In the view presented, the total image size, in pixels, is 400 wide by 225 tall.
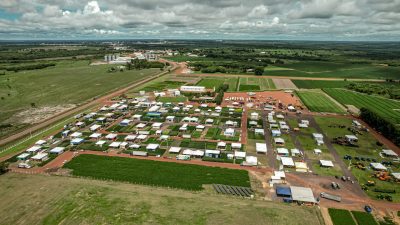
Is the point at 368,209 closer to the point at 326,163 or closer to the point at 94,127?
the point at 326,163

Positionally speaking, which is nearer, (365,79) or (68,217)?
(68,217)

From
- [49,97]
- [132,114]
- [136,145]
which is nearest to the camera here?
[136,145]

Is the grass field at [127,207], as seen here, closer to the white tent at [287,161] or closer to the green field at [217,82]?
the white tent at [287,161]

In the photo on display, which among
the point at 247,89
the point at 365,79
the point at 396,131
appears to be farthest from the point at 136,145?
the point at 365,79

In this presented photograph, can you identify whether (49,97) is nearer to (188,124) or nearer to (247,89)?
(188,124)

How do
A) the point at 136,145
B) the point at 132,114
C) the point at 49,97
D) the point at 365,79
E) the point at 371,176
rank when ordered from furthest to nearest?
the point at 365,79
the point at 49,97
the point at 132,114
the point at 136,145
the point at 371,176

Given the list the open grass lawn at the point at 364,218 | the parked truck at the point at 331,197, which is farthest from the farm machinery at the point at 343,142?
the open grass lawn at the point at 364,218

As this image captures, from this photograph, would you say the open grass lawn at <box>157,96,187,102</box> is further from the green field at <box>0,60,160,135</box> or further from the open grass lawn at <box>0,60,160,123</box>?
the open grass lawn at <box>0,60,160,123</box>

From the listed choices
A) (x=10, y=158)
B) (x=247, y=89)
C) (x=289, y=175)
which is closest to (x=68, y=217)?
(x=10, y=158)

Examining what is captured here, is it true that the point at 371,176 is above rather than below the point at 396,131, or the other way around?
below
